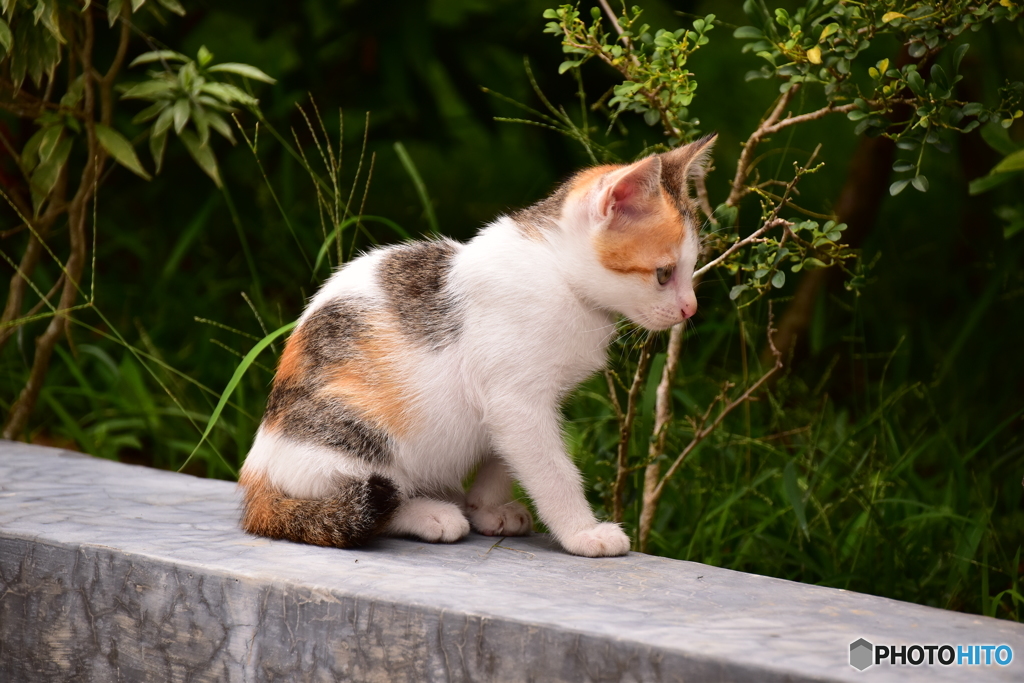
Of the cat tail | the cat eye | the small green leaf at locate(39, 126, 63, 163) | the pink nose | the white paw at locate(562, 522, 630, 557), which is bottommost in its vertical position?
the white paw at locate(562, 522, 630, 557)

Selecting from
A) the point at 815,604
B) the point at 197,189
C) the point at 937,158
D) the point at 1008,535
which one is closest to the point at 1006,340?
the point at 1008,535

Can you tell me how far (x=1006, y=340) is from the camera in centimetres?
449

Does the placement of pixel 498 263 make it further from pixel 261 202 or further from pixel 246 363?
pixel 261 202

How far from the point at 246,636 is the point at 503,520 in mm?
802

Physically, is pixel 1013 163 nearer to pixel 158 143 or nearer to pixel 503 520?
pixel 503 520

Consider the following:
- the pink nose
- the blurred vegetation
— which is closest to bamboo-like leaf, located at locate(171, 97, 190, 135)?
the blurred vegetation

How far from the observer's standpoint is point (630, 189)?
7.54 feet

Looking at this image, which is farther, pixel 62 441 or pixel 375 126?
pixel 375 126

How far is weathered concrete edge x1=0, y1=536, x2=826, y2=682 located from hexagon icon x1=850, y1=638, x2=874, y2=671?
0.13 meters

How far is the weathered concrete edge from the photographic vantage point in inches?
72.2

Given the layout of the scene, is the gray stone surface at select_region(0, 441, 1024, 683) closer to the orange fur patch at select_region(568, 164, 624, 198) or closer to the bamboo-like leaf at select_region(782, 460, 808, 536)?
the bamboo-like leaf at select_region(782, 460, 808, 536)

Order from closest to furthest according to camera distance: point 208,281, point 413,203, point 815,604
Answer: point 815,604 → point 208,281 → point 413,203

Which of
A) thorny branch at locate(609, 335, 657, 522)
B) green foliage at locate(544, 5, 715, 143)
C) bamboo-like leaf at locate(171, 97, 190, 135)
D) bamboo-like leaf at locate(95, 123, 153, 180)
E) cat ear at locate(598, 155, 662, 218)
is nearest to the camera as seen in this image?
cat ear at locate(598, 155, 662, 218)

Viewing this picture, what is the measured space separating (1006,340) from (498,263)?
3094 mm
